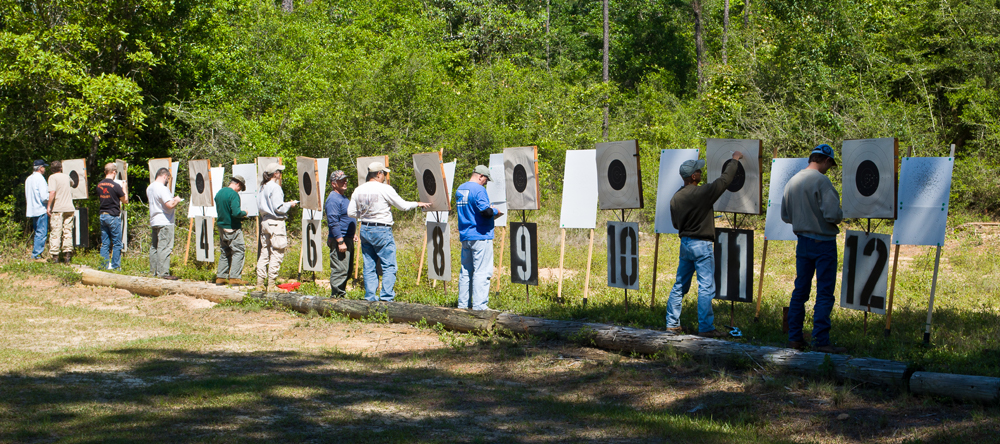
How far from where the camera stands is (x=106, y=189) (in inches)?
507

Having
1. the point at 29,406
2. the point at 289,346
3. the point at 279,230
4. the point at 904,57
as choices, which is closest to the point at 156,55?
the point at 279,230

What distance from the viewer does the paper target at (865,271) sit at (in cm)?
684

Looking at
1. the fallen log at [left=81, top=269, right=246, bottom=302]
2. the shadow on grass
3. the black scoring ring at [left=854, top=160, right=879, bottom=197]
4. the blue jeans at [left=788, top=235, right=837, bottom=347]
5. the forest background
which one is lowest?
the shadow on grass

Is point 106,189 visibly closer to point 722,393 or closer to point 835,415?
point 722,393

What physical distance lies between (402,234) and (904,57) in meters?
14.8

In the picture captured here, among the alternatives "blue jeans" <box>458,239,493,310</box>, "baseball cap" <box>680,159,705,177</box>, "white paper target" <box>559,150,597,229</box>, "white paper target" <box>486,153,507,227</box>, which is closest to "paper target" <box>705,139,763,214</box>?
"baseball cap" <box>680,159,705,177</box>

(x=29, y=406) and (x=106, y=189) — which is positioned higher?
(x=106, y=189)

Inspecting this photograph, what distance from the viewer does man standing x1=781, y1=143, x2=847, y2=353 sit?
6293mm

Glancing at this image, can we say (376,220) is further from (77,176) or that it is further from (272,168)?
(77,176)

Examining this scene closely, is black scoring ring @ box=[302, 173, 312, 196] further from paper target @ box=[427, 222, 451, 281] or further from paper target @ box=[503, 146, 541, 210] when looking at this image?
paper target @ box=[503, 146, 541, 210]

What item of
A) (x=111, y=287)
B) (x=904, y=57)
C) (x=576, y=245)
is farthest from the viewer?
(x=904, y=57)

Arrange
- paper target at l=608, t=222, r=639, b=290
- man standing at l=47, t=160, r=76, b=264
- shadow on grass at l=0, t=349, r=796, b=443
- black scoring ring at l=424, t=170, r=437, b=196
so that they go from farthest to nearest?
man standing at l=47, t=160, r=76, b=264 → black scoring ring at l=424, t=170, r=437, b=196 → paper target at l=608, t=222, r=639, b=290 → shadow on grass at l=0, t=349, r=796, b=443

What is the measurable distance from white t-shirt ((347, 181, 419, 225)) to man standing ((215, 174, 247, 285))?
2.82 metres

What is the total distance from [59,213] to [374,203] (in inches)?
349
